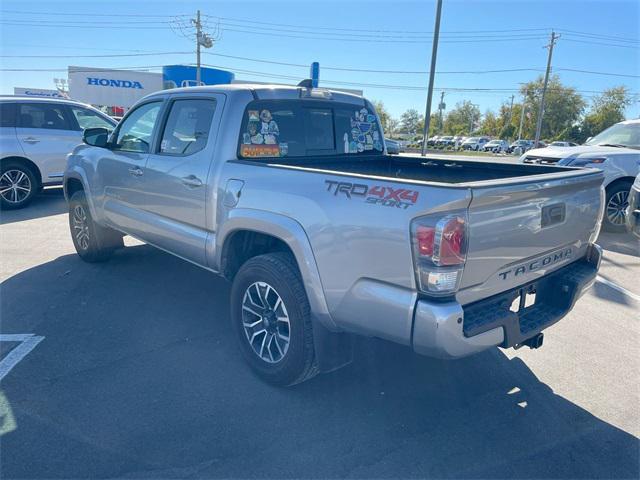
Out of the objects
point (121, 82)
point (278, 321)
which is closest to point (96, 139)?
point (278, 321)

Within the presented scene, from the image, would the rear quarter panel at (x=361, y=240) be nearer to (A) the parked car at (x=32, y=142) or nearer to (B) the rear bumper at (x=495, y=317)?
(B) the rear bumper at (x=495, y=317)

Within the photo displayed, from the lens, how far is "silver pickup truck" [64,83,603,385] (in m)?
2.22

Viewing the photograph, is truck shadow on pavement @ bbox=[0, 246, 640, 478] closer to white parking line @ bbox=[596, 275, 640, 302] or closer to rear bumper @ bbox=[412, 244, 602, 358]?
rear bumper @ bbox=[412, 244, 602, 358]

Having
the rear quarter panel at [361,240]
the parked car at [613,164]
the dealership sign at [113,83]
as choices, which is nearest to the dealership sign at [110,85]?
the dealership sign at [113,83]

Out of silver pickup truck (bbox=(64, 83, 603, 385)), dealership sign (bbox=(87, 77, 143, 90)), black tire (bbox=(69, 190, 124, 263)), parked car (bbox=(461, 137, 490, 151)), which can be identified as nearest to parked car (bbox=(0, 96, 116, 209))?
black tire (bbox=(69, 190, 124, 263))

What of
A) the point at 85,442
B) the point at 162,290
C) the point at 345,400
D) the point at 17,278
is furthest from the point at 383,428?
the point at 17,278

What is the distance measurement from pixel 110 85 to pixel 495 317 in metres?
36.5

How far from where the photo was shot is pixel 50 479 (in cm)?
226

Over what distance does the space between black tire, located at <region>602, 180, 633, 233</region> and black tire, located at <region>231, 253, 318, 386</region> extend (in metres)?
6.78

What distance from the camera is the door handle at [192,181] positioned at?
3551 mm

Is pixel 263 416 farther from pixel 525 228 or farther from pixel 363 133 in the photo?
pixel 363 133

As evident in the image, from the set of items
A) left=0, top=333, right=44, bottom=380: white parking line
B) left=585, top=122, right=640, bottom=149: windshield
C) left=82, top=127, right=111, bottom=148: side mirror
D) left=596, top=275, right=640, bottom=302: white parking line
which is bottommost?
left=0, top=333, right=44, bottom=380: white parking line

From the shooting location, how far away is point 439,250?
2.14 metres

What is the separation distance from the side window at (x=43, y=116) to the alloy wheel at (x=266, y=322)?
306 inches
